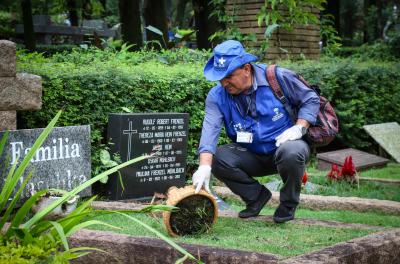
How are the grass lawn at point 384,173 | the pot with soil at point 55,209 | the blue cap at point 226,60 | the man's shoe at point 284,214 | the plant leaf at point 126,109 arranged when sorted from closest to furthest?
the blue cap at point 226,60 < the man's shoe at point 284,214 < the pot with soil at point 55,209 < the plant leaf at point 126,109 < the grass lawn at point 384,173

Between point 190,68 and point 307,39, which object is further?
point 307,39

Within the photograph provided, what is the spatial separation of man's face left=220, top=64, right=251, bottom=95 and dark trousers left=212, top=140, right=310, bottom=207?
1.72 feet

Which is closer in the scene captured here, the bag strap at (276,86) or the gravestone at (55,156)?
the bag strap at (276,86)

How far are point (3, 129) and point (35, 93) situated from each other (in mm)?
430

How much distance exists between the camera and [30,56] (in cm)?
805

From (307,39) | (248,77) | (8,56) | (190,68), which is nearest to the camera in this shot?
(248,77)

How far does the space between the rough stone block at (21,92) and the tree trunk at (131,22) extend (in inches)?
414

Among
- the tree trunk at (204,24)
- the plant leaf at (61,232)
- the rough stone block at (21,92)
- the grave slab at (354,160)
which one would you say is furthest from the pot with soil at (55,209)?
the tree trunk at (204,24)

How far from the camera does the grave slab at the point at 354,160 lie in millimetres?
9016

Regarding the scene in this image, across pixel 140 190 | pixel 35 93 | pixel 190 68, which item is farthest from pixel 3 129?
pixel 190 68

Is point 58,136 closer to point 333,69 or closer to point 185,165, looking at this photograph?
point 185,165

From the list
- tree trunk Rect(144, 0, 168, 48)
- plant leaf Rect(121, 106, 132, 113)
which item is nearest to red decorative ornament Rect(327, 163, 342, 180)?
plant leaf Rect(121, 106, 132, 113)

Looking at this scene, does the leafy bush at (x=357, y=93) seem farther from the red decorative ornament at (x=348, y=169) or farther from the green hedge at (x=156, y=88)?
the red decorative ornament at (x=348, y=169)

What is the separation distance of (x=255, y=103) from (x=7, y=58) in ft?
7.43
